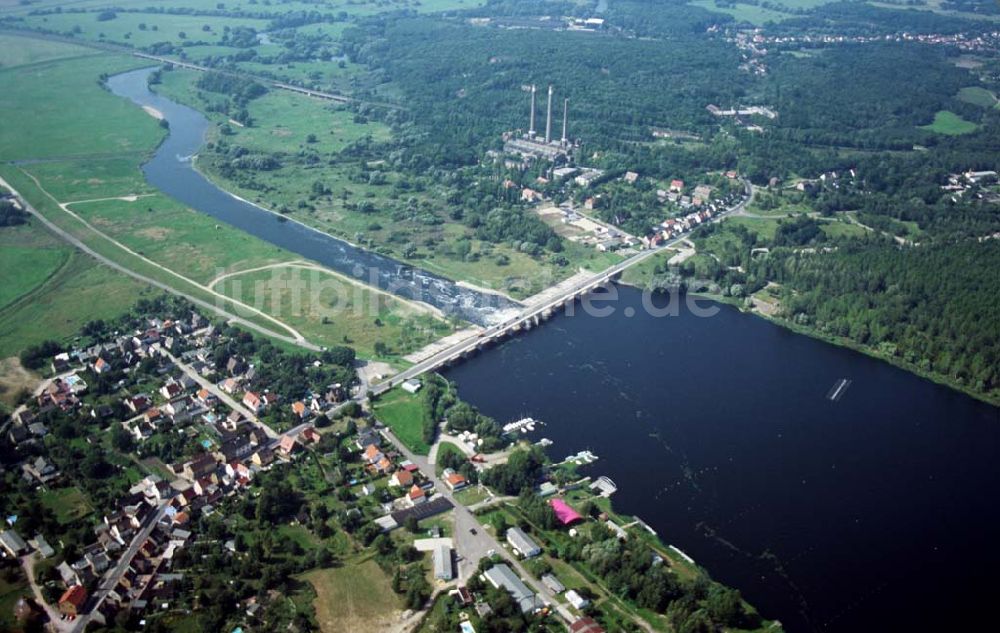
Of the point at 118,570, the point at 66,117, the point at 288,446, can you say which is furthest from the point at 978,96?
the point at 118,570

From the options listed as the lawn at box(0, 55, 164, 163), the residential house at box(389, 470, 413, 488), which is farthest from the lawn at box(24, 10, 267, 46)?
the residential house at box(389, 470, 413, 488)

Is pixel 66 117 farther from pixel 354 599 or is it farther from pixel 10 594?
pixel 354 599

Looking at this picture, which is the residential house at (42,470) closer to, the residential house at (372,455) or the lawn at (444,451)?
the residential house at (372,455)

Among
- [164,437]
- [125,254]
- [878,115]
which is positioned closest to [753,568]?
[164,437]

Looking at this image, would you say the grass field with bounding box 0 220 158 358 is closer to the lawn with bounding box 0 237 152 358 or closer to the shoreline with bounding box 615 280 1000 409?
the lawn with bounding box 0 237 152 358

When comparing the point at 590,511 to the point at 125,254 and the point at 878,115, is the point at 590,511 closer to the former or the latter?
the point at 125,254

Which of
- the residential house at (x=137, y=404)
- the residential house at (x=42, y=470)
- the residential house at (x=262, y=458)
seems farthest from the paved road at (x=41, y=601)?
the residential house at (x=137, y=404)
